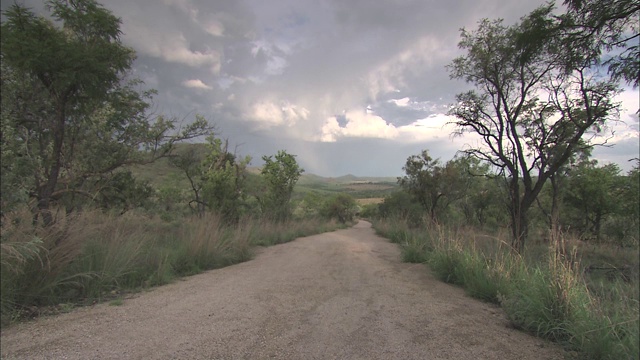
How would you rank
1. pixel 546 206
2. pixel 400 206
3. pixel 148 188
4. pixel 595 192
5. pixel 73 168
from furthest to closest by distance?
pixel 400 206, pixel 546 206, pixel 595 192, pixel 148 188, pixel 73 168

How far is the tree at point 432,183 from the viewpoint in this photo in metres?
21.9

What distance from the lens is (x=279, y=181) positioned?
19.2 metres

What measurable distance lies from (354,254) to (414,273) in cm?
262

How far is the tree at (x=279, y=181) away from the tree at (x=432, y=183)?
9909 millimetres

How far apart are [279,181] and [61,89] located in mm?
14427

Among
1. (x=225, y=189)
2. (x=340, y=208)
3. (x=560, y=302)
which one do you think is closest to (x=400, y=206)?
(x=340, y=208)

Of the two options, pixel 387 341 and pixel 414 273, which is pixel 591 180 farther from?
pixel 387 341

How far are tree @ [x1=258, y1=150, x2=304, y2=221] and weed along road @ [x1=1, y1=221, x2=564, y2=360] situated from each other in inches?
548

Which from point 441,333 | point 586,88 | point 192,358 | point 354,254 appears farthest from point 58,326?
point 586,88

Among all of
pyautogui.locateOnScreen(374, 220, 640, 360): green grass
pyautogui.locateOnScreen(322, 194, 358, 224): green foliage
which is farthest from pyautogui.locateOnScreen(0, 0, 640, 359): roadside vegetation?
pyautogui.locateOnScreen(322, 194, 358, 224): green foliage

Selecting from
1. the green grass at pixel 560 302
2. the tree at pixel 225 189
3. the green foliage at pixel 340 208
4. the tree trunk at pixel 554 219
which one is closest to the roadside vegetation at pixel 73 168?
the tree at pixel 225 189

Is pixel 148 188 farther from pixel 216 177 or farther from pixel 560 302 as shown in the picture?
pixel 560 302

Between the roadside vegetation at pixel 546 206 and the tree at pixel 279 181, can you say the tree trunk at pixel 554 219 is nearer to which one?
the roadside vegetation at pixel 546 206

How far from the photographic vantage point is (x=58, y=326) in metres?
2.88
